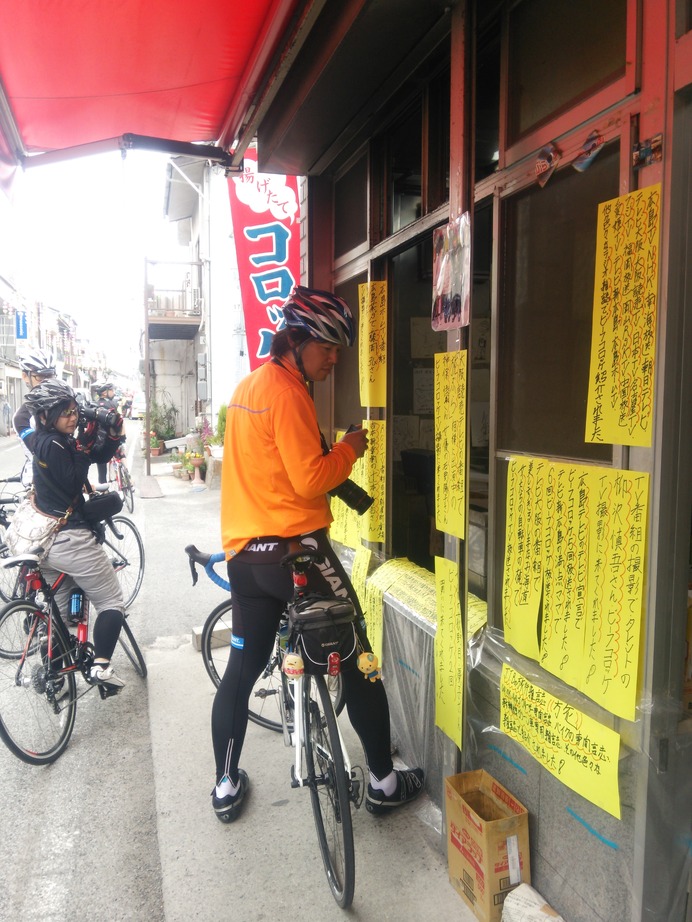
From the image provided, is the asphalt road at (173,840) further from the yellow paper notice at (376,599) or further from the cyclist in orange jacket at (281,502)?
the yellow paper notice at (376,599)

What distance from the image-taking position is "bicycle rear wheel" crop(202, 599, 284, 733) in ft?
11.5

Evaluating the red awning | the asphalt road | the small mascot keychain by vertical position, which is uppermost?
the red awning

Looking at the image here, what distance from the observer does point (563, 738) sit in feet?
6.59

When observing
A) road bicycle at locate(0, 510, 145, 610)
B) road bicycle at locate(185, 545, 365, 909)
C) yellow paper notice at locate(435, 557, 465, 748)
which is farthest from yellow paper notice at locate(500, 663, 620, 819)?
road bicycle at locate(0, 510, 145, 610)

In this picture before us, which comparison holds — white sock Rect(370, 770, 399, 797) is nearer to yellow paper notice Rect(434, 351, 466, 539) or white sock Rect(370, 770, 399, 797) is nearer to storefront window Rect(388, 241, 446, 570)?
yellow paper notice Rect(434, 351, 466, 539)

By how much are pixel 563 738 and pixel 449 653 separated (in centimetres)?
62

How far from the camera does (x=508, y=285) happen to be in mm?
2408

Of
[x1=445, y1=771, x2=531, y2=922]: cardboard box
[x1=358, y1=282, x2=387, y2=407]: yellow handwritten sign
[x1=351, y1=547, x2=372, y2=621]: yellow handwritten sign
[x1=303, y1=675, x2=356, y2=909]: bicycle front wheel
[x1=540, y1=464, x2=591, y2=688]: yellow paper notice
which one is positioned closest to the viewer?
[x1=540, y1=464, x2=591, y2=688]: yellow paper notice

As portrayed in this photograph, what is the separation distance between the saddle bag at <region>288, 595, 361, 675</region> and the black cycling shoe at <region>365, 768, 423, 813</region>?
2.65ft

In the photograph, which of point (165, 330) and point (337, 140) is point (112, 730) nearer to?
point (337, 140)

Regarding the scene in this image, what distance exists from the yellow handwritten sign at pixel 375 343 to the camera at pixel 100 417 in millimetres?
1940

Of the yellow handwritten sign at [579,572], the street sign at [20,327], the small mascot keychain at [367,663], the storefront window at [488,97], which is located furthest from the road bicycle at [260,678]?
the street sign at [20,327]

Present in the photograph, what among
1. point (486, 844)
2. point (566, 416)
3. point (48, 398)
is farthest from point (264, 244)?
point (486, 844)

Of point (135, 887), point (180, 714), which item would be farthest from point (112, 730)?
point (135, 887)
